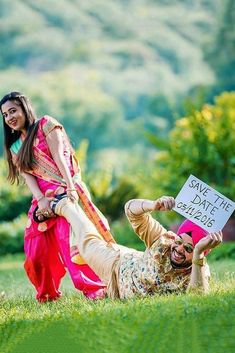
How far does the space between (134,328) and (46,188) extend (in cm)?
201

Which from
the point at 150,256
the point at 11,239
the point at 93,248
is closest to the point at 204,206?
the point at 150,256

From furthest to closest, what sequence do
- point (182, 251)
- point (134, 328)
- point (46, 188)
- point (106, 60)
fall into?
point (106, 60) → point (46, 188) → point (182, 251) → point (134, 328)

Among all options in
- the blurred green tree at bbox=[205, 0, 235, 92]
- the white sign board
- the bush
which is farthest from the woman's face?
the blurred green tree at bbox=[205, 0, 235, 92]

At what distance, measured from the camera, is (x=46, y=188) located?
598cm

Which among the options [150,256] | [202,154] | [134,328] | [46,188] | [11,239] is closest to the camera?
[134,328]

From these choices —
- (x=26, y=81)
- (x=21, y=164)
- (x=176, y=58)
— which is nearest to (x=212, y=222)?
(x=21, y=164)

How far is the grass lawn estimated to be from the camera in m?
4.00

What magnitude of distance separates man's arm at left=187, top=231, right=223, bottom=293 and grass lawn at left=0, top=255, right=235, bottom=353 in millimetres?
168

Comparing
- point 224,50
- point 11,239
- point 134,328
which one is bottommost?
point 11,239

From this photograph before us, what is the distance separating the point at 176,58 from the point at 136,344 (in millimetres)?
26702

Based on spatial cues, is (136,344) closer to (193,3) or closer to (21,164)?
(21,164)

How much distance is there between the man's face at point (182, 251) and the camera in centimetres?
503

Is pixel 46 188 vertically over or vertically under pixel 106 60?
under

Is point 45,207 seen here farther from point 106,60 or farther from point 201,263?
point 106,60
